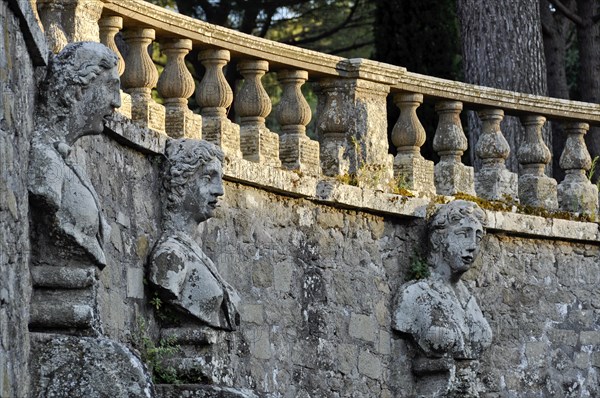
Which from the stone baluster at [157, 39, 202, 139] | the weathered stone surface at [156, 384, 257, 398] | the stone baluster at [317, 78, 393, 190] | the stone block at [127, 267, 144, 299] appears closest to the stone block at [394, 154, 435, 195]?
the stone baluster at [317, 78, 393, 190]

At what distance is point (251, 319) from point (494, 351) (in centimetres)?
249

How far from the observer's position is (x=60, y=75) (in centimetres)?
766

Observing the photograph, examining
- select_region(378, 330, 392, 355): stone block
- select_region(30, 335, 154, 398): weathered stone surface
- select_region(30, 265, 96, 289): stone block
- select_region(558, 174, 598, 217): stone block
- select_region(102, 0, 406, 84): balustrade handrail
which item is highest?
select_region(102, 0, 406, 84): balustrade handrail

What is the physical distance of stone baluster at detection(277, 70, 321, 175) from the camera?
1070cm

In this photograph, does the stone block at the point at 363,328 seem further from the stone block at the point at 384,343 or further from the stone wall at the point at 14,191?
the stone wall at the point at 14,191

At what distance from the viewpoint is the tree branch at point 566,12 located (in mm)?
18047

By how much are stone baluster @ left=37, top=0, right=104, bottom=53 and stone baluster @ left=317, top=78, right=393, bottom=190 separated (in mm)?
2522

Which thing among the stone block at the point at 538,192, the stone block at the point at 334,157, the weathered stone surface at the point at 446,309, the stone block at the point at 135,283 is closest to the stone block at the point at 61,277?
the stone block at the point at 135,283

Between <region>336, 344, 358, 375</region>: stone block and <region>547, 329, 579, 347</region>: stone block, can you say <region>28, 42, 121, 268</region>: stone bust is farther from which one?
<region>547, 329, 579, 347</region>: stone block

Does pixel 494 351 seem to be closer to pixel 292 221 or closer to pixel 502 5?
pixel 292 221

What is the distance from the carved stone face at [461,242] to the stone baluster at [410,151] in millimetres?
407

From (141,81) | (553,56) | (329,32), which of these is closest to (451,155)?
(141,81)

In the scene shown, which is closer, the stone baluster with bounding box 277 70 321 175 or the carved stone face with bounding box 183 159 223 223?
the carved stone face with bounding box 183 159 223 223

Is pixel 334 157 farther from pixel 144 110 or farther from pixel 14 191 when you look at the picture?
pixel 14 191
